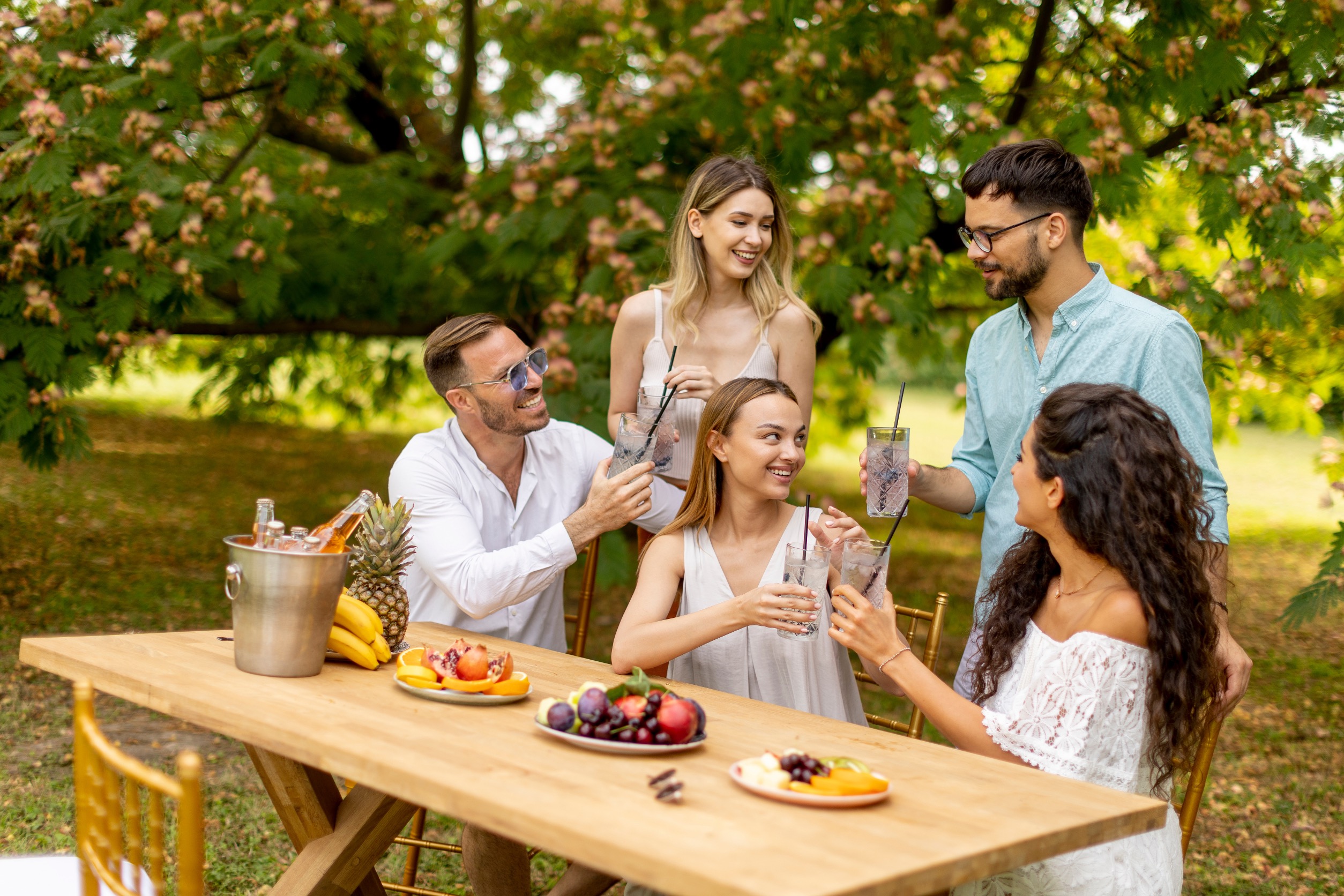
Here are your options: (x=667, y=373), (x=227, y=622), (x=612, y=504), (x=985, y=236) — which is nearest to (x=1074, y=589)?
(x=985, y=236)

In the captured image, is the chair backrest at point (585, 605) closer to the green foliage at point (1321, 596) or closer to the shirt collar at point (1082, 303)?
the shirt collar at point (1082, 303)

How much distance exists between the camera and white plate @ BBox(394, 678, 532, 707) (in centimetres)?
244

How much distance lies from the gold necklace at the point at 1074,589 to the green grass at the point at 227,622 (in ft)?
7.94

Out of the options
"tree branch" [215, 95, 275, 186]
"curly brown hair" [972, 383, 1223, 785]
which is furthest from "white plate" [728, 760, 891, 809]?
"tree branch" [215, 95, 275, 186]

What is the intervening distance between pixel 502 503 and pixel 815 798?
6.38 feet

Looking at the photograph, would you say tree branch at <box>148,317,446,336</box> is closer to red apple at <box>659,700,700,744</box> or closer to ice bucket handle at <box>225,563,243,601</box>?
ice bucket handle at <box>225,563,243,601</box>

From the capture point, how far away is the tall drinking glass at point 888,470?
3.01m

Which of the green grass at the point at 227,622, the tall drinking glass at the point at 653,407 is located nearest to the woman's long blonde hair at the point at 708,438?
the tall drinking glass at the point at 653,407

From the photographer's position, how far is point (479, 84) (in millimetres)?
9562

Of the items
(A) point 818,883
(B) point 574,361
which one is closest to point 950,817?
(A) point 818,883

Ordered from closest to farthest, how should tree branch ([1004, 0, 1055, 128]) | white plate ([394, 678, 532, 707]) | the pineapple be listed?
1. white plate ([394, 678, 532, 707])
2. the pineapple
3. tree branch ([1004, 0, 1055, 128])

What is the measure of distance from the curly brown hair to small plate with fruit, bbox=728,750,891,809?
2.38ft

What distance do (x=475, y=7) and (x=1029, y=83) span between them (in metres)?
3.92

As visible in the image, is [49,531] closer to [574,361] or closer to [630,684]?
[574,361]
